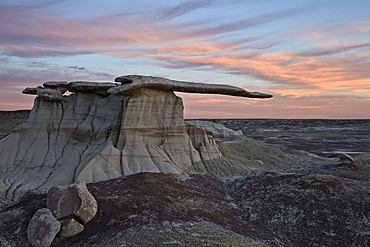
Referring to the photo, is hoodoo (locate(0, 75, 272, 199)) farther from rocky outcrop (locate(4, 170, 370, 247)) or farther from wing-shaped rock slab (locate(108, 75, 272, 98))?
rocky outcrop (locate(4, 170, 370, 247))

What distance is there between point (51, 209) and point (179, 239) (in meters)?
3.94

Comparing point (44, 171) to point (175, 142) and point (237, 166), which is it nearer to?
point (175, 142)

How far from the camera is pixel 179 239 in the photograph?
A: 25.6 ft

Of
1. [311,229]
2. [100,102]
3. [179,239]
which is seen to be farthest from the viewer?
[100,102]

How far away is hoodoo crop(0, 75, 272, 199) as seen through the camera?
1524 cm

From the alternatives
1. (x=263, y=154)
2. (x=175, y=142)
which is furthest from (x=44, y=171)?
(x=263, y=154)

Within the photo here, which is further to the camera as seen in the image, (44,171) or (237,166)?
(237,166)

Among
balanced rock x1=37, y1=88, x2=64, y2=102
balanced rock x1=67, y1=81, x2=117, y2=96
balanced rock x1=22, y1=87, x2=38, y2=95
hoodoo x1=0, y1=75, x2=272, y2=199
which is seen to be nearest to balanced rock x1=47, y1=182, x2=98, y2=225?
hoodoo x1=0, y1=75, x2=272, y2=199

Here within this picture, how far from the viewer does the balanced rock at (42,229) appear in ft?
26.6

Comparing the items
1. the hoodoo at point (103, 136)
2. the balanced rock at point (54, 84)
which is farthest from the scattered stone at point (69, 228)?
the balanced rock at point (54, 84)

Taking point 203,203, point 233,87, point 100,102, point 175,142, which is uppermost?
point 233,87

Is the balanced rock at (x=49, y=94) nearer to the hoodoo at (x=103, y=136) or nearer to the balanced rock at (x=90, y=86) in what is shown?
the hoodoo at (x=103, y=136)

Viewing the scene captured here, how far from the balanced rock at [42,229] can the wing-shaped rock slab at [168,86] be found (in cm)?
779

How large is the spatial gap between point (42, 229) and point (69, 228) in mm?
671
